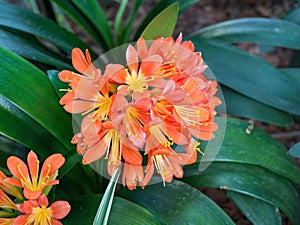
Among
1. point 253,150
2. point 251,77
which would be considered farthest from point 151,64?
point 251,77

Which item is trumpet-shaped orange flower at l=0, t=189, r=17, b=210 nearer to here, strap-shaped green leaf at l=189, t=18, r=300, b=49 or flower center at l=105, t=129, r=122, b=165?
flower center at l=105, t=129, r=122, b=165

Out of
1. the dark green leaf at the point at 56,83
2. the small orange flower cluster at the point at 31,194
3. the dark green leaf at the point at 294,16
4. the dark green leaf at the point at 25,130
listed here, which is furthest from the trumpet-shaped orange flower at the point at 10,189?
the dark green leaf at the point at 294,16

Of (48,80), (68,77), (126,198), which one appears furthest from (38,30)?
(126,198)

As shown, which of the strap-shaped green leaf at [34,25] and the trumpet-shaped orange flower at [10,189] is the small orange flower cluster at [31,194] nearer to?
the trumpet-shaped orange flower at [10,189]

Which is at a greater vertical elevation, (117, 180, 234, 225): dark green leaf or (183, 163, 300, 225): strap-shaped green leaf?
(117, 180, 234, 225): dark green leaf

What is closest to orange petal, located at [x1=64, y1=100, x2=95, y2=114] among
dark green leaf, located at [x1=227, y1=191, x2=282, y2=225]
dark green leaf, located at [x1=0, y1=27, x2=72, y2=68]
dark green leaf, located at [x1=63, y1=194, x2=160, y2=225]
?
dark green leaf, located at [x1=63, y1=194, x2=160, y2=225]

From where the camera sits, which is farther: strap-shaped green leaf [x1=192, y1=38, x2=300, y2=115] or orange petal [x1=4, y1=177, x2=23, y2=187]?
strap-shaped green leaf [x1=192, y1=38, x2=300, y2=115]

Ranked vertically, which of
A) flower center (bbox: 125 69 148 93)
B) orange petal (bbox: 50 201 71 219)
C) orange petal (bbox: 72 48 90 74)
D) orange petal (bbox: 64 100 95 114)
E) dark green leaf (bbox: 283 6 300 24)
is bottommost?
dark green leaf (bbox: 283 6 300 24)
